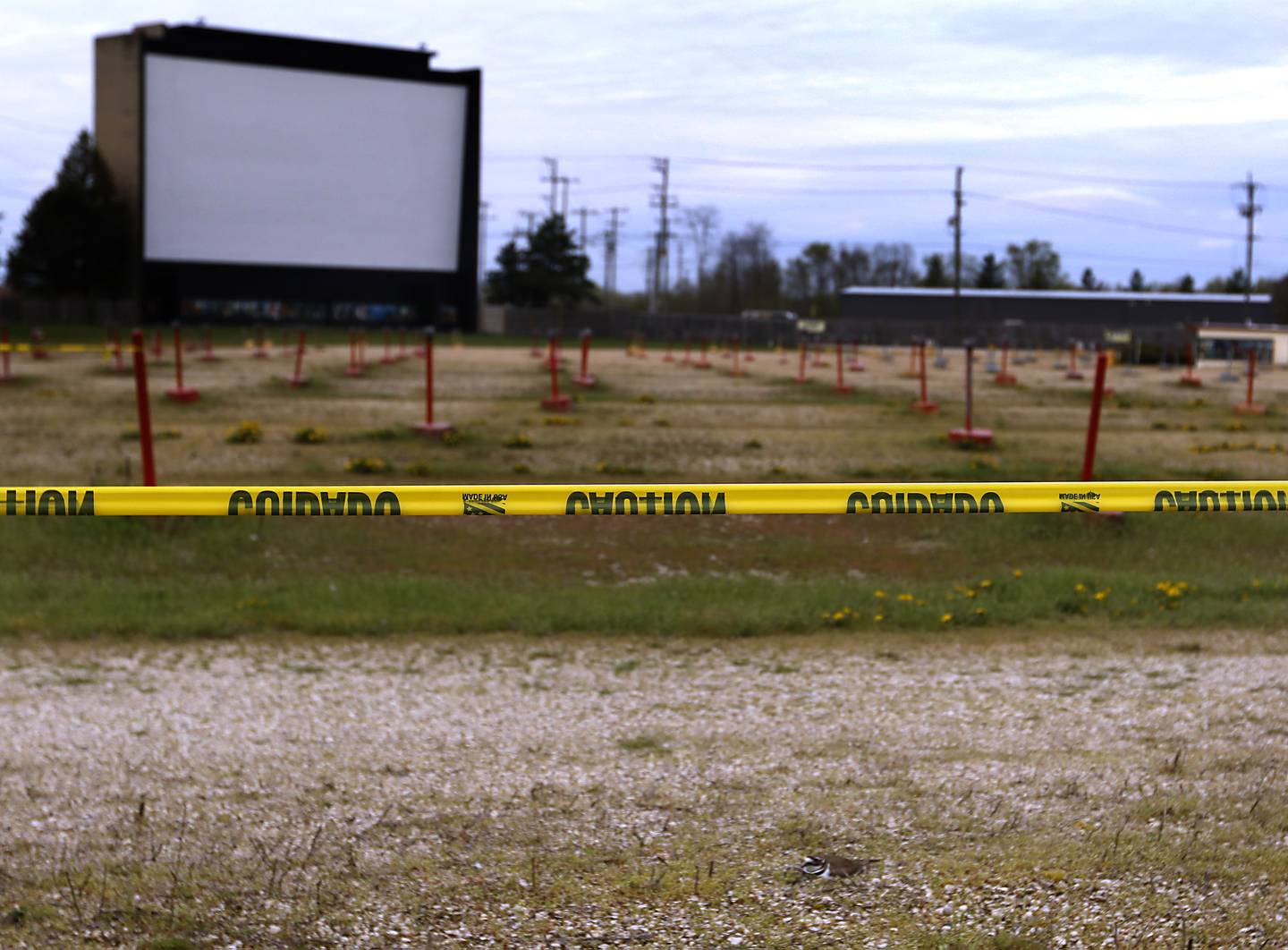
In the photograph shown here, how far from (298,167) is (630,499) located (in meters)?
83.2

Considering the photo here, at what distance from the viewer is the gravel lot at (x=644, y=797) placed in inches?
179

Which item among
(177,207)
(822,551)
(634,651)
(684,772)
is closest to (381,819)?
(684,772)

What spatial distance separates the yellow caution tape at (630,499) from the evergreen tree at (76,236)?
267 ft

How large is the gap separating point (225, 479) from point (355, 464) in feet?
5.17

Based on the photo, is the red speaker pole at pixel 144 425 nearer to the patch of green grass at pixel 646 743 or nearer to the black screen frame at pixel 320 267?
the patch of green grass at pixel 646 743

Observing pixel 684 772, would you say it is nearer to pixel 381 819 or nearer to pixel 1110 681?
pixel 381 819

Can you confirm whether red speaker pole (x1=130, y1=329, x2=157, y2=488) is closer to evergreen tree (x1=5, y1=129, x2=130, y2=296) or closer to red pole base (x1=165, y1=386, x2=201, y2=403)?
red pole base (x1=165, y1=386, x2=201, y2=403)

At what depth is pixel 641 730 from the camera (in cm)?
682

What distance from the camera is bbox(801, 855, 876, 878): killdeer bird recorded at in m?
4.88

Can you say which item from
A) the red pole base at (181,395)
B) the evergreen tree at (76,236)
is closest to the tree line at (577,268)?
the evergreen tree at (76,236)

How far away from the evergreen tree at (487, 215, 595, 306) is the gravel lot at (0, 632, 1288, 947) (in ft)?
332

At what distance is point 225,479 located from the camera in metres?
16.5

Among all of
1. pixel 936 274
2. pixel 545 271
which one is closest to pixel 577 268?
pixel 545 271

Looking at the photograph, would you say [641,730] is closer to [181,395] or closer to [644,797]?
[644,797]
